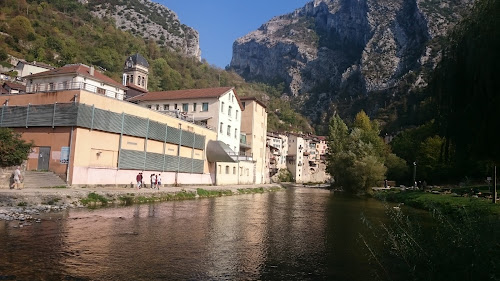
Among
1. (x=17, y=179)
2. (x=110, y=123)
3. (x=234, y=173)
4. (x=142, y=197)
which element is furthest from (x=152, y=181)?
(x=234, y=173)

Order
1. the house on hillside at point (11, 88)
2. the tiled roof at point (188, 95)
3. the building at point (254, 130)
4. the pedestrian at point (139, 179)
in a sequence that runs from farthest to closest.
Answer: the building at point (254, 130), the tiled roof at point (188, 95), the house on hillside at point (11, 88), the pedestrian at point (139, 179)

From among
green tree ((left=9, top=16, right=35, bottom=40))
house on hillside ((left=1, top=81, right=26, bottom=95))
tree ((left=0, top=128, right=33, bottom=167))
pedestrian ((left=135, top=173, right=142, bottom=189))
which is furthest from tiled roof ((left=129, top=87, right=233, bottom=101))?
green tree ((left=9, top=16, right=35, bottom=40))

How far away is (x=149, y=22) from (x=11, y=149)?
163 meters

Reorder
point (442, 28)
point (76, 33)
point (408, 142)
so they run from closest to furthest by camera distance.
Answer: point (408, 142)
point (76, 33)
point (442, 28)

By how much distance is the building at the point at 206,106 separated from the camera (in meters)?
54.7

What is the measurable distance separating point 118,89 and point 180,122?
54.0ft

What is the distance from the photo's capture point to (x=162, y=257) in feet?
37.2

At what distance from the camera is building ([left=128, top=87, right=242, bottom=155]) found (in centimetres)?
5469

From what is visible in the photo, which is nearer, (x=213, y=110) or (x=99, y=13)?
(x=213, y=110)

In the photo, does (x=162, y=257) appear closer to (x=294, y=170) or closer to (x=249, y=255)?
(x=249, y=255)

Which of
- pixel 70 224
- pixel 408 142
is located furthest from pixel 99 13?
pixel 70 224

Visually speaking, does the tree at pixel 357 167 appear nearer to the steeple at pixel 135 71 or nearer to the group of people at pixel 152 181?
the group of people at pixel 152 181

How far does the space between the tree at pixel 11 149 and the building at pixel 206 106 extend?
27122mm

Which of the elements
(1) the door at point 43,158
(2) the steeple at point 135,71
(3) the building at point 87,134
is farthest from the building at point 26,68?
(1) the door at point 43,158
